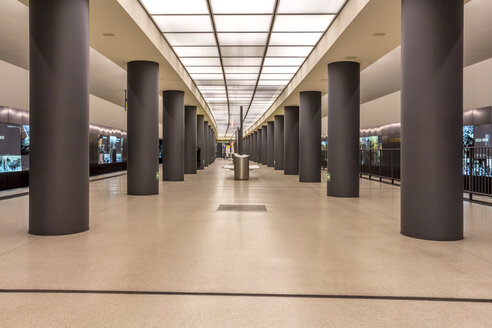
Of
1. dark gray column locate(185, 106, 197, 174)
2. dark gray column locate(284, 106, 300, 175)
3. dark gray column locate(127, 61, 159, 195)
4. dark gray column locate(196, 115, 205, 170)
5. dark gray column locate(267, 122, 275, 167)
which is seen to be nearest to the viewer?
dark gray column locate(127, 61, 159, 195)

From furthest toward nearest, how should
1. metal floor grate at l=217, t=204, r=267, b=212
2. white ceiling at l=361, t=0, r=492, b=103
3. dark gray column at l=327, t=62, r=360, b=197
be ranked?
dark gray column at l=327, t=62, r=360, b=197 → white ceiling at l=361, t=0, r=492, b=103 → metal floor grate at l=217, t=204, r=267, b=212

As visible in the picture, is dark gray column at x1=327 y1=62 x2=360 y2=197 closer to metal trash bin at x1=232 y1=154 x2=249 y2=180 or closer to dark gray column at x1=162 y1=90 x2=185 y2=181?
metal trash bin at x1=232 y1=154 x2=249 y2=180

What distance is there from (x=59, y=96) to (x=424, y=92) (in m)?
6.17

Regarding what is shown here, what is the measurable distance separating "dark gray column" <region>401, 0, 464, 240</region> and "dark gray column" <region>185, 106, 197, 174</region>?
63.3ft

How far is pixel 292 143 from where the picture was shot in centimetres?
2414

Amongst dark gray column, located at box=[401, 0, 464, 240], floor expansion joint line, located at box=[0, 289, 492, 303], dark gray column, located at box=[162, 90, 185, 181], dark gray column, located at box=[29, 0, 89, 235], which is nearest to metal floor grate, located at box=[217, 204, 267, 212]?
dark gray column, located at box=[29, 0, 89, 235]

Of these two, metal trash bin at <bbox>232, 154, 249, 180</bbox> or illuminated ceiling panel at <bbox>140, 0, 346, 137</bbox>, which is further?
metal trash bin at <bbox>232, 154, 249, 180</bbox>

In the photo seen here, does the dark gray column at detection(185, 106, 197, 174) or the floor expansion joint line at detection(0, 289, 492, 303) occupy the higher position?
the dark gray column at detection(185, 106, 197, 174)

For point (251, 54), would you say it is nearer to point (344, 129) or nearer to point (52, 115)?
point (344, 129)

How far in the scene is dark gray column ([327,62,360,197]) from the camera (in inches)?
480

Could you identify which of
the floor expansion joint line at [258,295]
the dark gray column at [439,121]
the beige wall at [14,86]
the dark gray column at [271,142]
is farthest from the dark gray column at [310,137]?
the dark gray column at [271,142]

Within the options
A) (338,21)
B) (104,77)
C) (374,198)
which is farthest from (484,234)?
(104,77)

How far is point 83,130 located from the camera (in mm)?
6684

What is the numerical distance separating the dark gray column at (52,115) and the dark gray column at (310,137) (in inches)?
535
